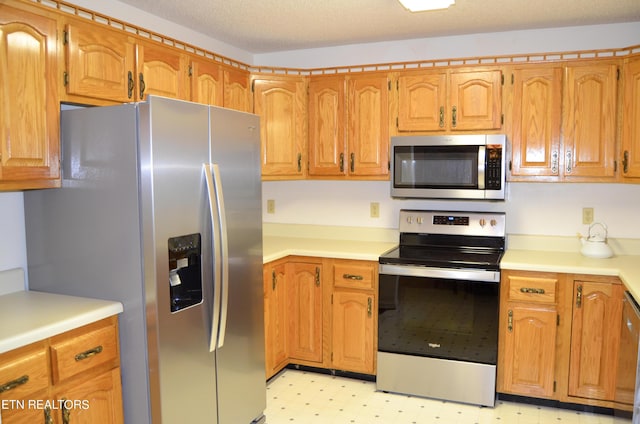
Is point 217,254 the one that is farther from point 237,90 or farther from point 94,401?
point 237,90

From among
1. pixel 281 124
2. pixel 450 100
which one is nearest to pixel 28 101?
pixel 281 124

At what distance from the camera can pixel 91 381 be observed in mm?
2057

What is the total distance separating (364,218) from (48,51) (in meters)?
2.41

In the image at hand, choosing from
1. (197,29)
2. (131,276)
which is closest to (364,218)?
(197,29)

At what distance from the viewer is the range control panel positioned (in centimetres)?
340

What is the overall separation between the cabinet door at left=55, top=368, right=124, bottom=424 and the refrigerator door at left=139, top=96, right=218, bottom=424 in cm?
16

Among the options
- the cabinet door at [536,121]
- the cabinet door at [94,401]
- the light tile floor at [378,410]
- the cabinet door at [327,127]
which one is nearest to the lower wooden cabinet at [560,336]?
the light tile floor at [378,410]

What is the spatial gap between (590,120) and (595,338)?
1274mm

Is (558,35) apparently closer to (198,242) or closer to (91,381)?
(198,242)

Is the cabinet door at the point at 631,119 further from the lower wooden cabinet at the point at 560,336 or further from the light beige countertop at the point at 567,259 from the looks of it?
the lower wooden cabinet at the point at 560,336

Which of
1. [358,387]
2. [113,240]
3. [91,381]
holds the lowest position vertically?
[358,387]

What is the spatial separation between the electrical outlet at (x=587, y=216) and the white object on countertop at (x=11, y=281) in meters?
3.28

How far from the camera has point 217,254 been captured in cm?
237

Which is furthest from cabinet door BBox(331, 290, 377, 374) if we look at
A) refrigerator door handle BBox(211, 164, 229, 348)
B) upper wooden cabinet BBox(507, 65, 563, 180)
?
upper wooden cabinet BBox(507, 65, 563, 180)
